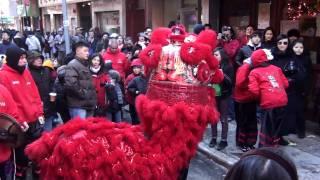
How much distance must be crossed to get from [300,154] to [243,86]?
1.40 m

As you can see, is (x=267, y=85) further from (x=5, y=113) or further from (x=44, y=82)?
(x=5, y=113)

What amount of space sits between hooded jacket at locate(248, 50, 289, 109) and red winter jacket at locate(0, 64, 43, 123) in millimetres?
2776

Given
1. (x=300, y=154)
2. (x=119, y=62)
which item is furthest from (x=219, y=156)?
(x=119, y=62)

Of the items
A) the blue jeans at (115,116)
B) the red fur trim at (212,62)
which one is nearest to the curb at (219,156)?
the blue jeans at (115,116)

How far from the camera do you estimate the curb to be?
618 centimetres

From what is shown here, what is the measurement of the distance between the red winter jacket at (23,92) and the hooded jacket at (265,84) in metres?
2.78

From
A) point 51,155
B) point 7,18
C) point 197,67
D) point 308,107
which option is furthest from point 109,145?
point 7,18

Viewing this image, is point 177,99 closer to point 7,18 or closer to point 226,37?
point 226,37

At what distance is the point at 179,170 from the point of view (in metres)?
3.28

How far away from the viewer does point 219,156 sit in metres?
6.45

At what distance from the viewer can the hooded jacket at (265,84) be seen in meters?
5.78

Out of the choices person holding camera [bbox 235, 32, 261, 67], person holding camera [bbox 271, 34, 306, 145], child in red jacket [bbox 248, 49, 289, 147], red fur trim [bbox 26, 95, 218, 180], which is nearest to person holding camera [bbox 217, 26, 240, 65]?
person holding camera [bbox 235, 32, 261, 67]

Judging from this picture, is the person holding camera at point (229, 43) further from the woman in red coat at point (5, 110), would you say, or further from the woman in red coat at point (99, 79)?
the woman in red coat at point (5, 110)

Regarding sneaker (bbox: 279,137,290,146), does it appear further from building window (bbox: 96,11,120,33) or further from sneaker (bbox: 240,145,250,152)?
building window (bbox: 96,11,120,33)
